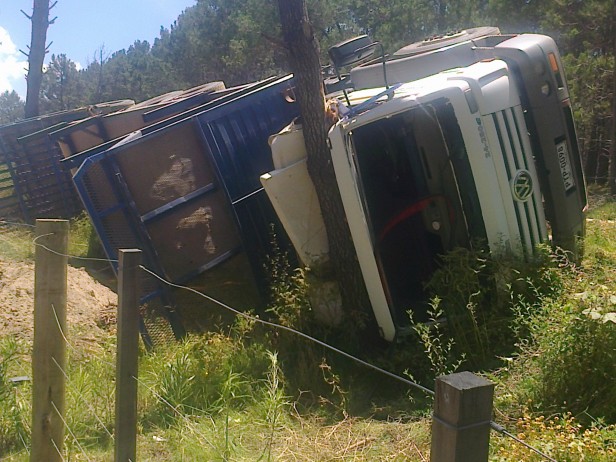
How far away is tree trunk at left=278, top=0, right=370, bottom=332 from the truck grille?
1.40 m

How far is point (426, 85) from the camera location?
561 centimetres

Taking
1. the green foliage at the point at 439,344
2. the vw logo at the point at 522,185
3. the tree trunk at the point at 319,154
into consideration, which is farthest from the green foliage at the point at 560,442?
the tree trunk at the point at 319,154

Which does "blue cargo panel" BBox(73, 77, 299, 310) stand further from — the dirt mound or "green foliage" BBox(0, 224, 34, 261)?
"green foliage" BBox(0, 224, 34, 261)

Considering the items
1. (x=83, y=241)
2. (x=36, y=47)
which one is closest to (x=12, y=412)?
(x=83, y=241)

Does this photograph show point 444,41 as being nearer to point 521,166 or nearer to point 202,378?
point 521,166

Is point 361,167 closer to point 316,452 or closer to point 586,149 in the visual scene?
point 316,452

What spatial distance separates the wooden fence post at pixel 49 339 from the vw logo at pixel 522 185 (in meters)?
3.44

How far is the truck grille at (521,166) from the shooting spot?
5457 millimetres

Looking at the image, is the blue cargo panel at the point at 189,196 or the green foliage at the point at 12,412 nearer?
the green foliage at the point at 12,412

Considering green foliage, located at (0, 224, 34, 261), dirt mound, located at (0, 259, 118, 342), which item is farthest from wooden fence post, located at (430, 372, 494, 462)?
green foliage, located at (0, 224, 34, 261)

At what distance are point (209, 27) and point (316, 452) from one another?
1163 inches

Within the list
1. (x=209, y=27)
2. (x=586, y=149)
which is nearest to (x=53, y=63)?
(x=209, y=27)

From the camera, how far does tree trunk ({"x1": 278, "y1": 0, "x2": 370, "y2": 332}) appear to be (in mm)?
5965

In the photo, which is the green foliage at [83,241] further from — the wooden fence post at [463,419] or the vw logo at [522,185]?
the wooden fence post at [463,419]
